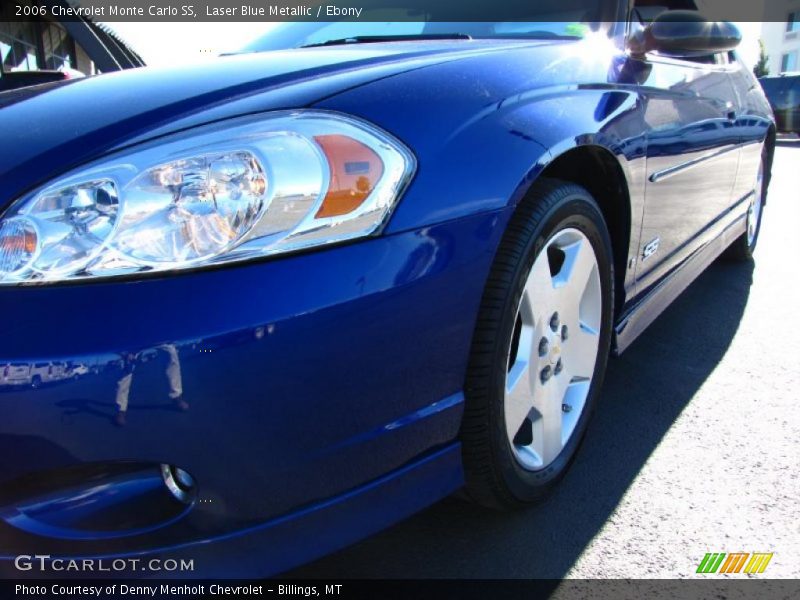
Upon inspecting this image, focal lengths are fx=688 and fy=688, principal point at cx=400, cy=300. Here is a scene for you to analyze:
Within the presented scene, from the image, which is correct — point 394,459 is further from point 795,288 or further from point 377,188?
point 795,288

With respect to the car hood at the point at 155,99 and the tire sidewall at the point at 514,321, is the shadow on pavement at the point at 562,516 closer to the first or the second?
the tire sidewall at the point at 514,321

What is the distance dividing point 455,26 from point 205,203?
1407mm

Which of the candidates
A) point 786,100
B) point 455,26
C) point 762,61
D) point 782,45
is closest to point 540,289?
point 455,26

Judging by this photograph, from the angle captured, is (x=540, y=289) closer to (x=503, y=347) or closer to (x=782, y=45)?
(x=503, y=347)

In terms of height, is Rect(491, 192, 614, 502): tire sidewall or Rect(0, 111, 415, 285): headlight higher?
Rect(0, 111, 415, 285): headlight

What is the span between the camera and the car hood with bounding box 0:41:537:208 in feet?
3.95

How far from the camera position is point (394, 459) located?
1.31 meters

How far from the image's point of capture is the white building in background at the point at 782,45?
132ft

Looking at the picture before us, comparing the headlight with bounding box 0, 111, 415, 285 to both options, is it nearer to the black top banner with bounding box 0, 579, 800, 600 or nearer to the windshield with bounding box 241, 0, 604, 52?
the black top banner with bounding box 0, 579, 800, 600

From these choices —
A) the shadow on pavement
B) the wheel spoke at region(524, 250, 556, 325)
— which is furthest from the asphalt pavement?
the wheel spoke at region(524, 250, 556, 325)

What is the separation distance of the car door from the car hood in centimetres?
70

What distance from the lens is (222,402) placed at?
1.06m

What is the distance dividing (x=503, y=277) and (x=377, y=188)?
0.37 meters

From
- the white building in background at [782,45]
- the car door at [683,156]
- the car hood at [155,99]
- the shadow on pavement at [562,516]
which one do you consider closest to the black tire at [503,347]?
the shadow on pavement at [562,516]
